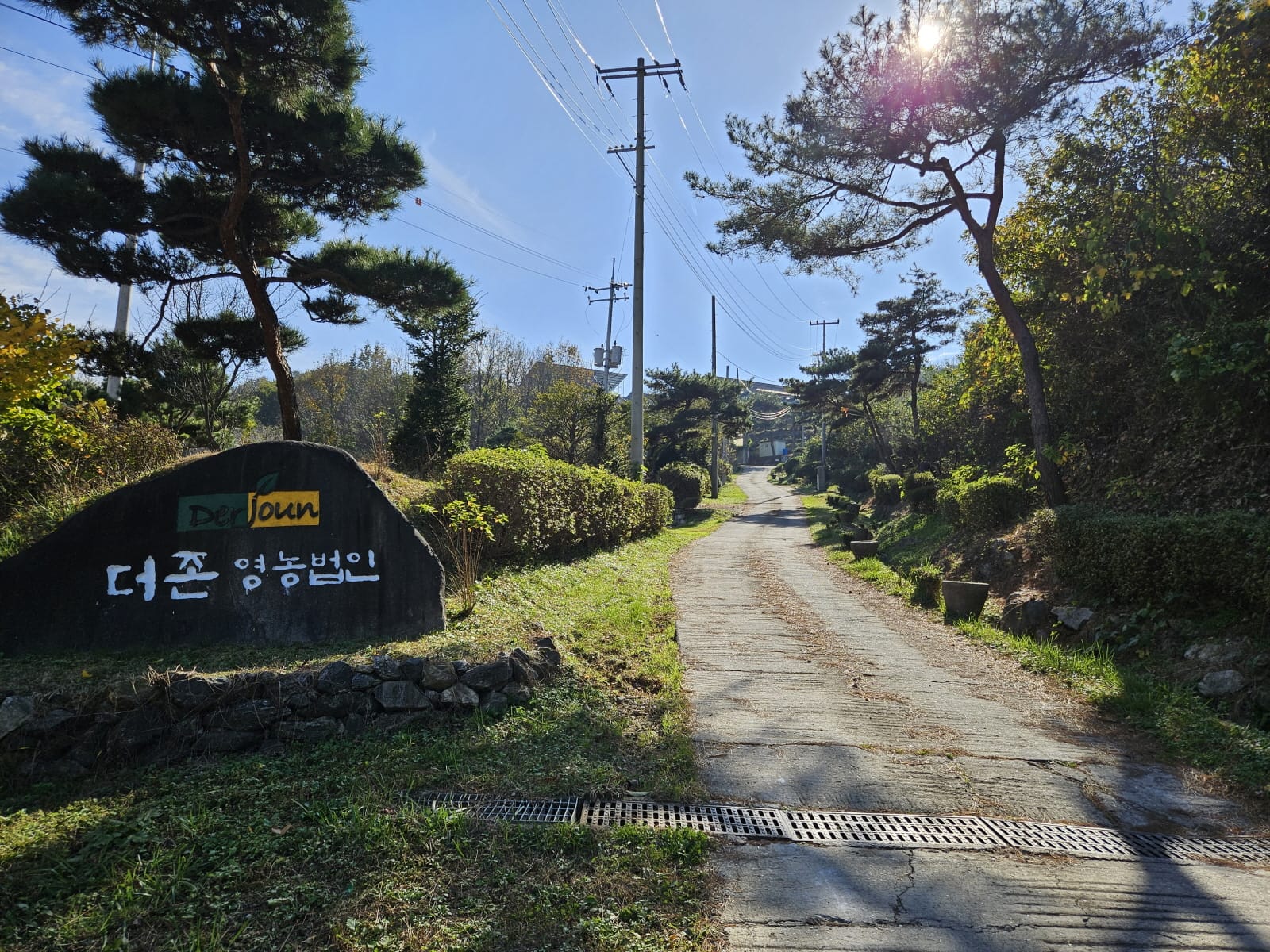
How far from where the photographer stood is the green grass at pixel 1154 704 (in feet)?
15.1

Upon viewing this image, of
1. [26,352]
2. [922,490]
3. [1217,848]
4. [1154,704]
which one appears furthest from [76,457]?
[922,490]

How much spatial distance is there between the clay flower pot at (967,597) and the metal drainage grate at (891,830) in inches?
238

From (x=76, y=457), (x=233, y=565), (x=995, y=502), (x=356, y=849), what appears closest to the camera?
(x=356, y=849)

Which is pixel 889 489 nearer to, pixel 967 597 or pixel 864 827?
pixel 967 597

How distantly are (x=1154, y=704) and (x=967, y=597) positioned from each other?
3785mm

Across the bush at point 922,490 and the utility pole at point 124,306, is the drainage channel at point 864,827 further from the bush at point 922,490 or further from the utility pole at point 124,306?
the bush at point 922,490

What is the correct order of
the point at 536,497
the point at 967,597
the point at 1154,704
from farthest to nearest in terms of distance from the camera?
the point at 536,497
the point at 967,597
the point at 1154,704

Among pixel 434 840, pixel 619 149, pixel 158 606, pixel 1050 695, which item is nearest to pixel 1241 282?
pixel 1050 695

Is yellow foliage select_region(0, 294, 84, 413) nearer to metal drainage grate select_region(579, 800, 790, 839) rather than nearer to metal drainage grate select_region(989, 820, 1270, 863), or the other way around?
metal drainage grate select_region(579, 800, 790, 839)

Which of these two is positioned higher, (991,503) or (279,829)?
(991,503)

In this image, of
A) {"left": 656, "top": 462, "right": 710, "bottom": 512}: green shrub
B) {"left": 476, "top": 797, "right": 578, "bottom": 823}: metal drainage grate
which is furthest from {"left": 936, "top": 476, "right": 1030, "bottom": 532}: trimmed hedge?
{"left": 656, "top": 462, "right": 710, "bottom": 512}: green shrub

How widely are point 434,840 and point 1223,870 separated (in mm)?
3767

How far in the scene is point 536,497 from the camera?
376 inches

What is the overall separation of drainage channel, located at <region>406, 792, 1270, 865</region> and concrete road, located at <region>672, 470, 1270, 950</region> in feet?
0.31
